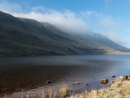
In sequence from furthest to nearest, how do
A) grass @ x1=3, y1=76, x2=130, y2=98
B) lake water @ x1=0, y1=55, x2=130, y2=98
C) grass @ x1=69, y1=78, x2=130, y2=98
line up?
lake water @ x1=0, y1=55, x2=130, y2=98 → grass @ x1=3, y1=76, x2=130, y2=98 → grass @ x1=69, y1=78, x2=130, y2=98

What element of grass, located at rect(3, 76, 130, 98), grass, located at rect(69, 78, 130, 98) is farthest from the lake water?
grass, located at rect(69, 78, 130, 98)

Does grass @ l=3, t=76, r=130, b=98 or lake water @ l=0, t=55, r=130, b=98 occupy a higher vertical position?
grass @ l=3, t=76, r=130, b=98

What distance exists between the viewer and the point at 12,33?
628ft

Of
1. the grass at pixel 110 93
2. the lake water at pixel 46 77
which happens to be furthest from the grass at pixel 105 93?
the lake water at pixel 46 77

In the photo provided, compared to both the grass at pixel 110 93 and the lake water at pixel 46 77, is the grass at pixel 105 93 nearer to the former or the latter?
the grass at pixel 110 93

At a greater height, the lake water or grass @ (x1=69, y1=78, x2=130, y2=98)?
grass @ (x1=69, y1=78, x2=130, y2=98)

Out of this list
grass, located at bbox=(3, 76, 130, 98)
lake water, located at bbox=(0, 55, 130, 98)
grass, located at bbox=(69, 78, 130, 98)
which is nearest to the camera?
grass, located at bbox=(69, 78, 130, 98)

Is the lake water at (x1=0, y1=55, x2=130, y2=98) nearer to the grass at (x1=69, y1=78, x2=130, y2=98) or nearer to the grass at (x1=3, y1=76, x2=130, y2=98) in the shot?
the grass at (x1=3, y1=76, x2=130, y2=98)

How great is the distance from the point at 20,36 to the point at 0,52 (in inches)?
3494

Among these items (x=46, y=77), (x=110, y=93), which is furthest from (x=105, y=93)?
(x=46, y=77)

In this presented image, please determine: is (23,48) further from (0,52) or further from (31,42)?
(31,42)

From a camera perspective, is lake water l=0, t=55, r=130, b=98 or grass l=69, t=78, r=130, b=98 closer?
grass l=69, t=78, r=130, b=98

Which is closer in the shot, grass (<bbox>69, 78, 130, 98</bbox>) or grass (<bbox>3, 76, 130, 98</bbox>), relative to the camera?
grass (<bbox>69, 78, 130, 98</bbox>)

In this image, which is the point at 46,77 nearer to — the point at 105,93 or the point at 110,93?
the point at 105,93
